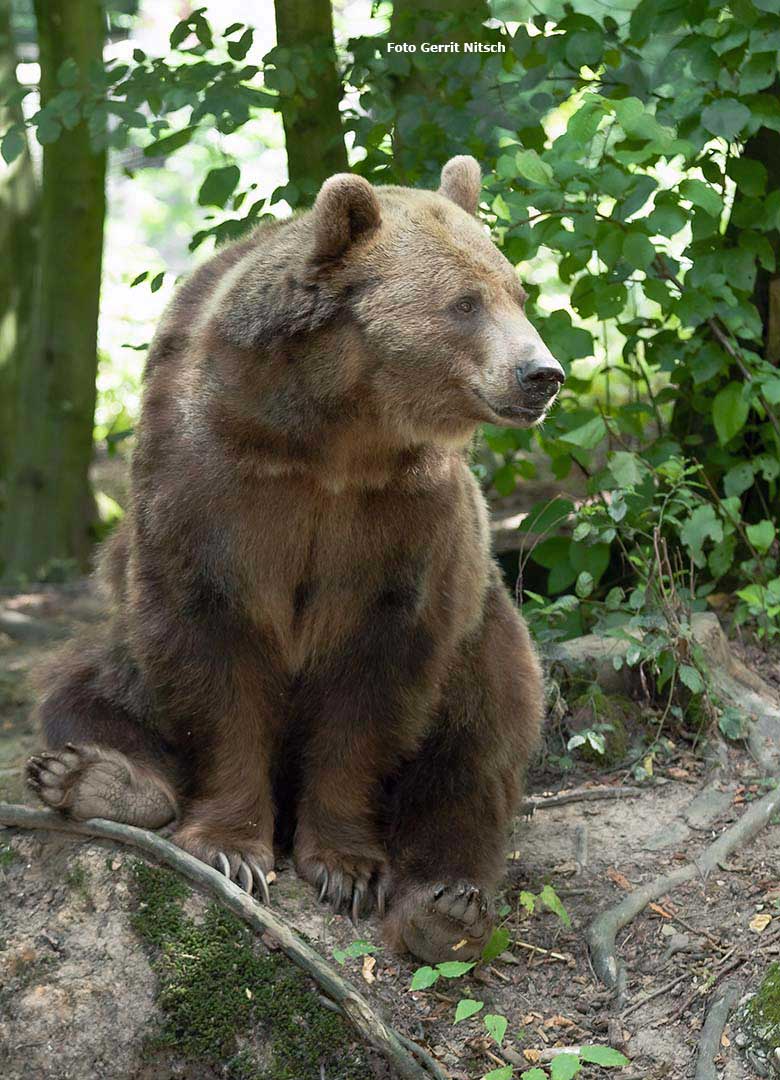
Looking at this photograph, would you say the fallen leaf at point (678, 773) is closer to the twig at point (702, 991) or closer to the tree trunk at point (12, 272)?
the twig at point (702, 991)

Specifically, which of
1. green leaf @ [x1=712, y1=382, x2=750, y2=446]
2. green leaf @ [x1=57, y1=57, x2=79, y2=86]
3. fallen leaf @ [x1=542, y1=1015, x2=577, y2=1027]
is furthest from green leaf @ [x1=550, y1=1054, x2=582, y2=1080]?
green leaf @ [x1=57, y1=57, x2=79, y2=86]

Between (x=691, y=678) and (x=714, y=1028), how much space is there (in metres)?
1.76

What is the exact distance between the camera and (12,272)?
1109cm

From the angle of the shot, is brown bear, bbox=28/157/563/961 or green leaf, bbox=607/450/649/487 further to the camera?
green leaf, bbox=607/450/649/487

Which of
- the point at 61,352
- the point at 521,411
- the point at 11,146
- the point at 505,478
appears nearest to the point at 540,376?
the point at 521,411

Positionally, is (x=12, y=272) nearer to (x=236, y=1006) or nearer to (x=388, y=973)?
(x=388, y=973)

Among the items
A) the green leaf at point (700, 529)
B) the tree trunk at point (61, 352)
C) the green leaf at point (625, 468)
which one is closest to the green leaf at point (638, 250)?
the green leaf at point (625, 468)

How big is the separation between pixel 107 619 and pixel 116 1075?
1.71 m

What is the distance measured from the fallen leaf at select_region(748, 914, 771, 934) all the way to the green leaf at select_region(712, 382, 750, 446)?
2.26m

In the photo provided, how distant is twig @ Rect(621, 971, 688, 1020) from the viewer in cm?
398

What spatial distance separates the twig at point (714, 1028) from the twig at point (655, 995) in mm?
164

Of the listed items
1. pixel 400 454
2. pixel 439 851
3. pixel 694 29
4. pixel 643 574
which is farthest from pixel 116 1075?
pixel 694 29

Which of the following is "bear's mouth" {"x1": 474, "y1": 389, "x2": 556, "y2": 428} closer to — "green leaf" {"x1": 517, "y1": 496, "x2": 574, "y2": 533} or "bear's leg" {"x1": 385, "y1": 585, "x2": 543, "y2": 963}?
"bear's leg" {"x1": 385, "y1": 585, "x2": 543, "y2": 963}

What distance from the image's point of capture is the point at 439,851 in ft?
14.3
